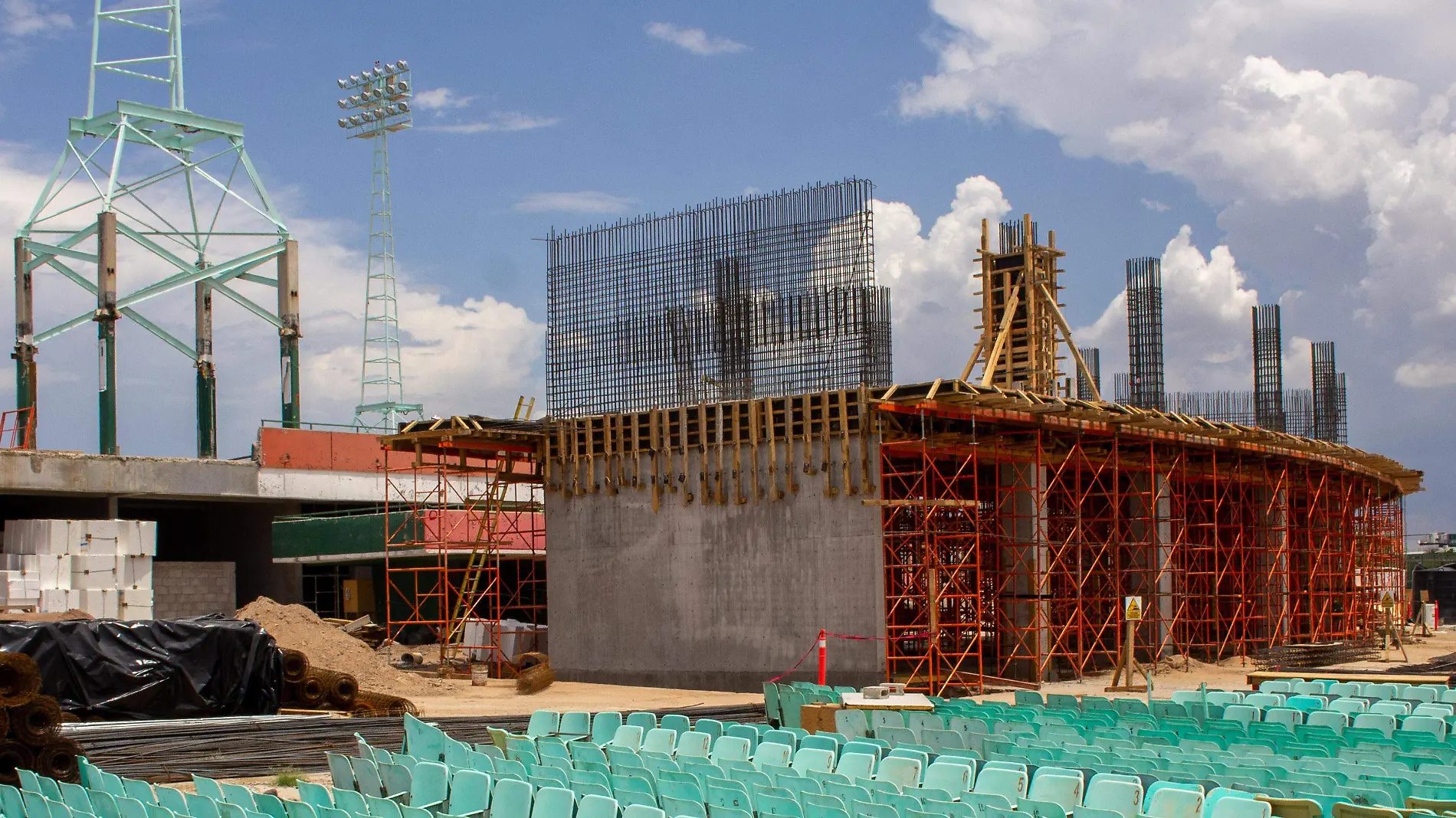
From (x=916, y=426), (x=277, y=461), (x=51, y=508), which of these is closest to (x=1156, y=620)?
(x=916, y=426)

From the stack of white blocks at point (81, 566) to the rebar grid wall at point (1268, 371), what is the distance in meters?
38.6

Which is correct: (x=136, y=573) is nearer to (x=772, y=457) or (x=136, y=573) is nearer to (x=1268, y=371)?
(x=772, y=457)

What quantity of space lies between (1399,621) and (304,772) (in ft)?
141

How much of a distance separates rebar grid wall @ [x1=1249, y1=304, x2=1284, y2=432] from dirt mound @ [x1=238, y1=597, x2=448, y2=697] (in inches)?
1365

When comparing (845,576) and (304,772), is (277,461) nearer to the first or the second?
(845,576)

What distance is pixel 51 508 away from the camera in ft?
137

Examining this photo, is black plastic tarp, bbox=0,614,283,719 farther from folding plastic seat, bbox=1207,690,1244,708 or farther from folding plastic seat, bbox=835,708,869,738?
folding plastic seat, bbox=1207,690,1244,708

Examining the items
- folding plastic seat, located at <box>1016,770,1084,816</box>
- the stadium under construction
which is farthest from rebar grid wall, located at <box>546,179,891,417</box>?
folding plastic seat, located at <box>1016,770,1084,816</box>

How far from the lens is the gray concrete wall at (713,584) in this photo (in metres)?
27.8

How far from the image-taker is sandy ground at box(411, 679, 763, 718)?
2667 centimetres

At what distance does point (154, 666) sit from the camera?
2239cm

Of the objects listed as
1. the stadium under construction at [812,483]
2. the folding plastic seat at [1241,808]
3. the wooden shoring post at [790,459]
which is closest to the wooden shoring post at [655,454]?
the stadium under construction at [812,483]

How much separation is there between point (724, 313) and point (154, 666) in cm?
1407

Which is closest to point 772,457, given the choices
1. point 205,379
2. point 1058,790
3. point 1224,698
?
point 1224,698
